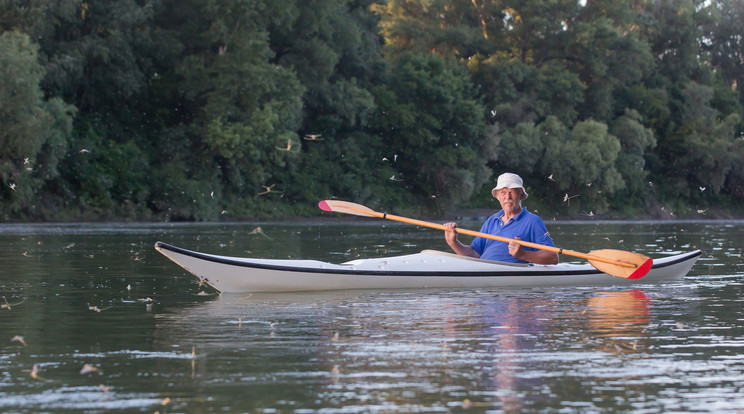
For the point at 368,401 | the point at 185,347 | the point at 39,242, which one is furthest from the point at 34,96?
the point at 368,401

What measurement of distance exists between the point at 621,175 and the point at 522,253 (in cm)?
5175

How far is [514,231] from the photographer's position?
1470 cm

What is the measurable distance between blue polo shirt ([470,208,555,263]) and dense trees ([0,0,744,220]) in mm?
28079

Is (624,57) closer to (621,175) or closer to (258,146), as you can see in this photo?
(621,175)

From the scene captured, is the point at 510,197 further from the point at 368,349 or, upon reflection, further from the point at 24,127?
the point at 24,127

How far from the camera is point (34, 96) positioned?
40562 mm

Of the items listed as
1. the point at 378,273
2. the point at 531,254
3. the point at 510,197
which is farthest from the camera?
the point at 531,254

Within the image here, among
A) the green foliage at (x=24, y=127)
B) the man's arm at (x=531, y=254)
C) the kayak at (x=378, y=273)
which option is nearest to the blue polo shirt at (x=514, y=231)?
the man's arm at (x=531, y=254)

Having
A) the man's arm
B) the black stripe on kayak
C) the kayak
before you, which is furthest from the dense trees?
the man's arm

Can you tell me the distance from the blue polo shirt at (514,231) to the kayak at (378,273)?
0.23m

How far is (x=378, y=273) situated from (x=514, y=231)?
5.67 feet

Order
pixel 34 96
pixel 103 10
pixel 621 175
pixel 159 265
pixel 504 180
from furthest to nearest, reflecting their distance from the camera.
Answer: pixel 621 175
pixel 103 10
pixel 34 96
pixel 159 265
pixel 504 180

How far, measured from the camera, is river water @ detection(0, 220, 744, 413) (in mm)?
7418

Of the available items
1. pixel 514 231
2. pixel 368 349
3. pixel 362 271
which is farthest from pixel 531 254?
pixel 368 349
